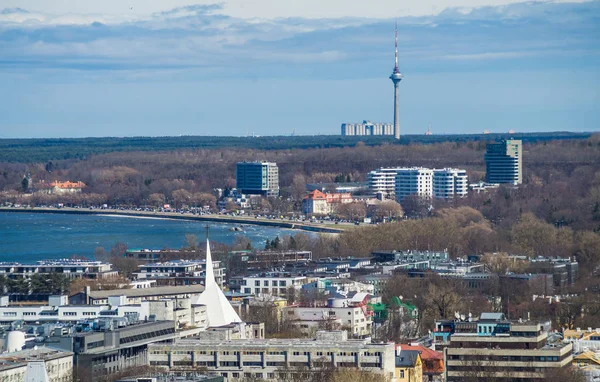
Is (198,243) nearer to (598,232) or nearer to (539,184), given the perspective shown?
(598,232)

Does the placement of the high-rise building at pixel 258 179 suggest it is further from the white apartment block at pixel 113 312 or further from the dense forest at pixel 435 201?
the white apartment block at pixel 113 312

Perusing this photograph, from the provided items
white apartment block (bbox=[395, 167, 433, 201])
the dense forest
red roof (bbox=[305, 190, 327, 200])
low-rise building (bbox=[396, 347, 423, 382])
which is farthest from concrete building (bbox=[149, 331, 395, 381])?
white apartment block (bbox=[395, 167, 433, 201])

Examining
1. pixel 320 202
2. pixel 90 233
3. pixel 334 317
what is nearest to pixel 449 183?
pixel 320 202

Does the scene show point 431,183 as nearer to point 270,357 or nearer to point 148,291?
point 148,291

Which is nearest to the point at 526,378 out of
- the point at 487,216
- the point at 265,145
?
the point at 487,216

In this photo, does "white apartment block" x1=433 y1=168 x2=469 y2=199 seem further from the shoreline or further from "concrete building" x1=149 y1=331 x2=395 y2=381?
"concrete building" x1=149 y1=331 x2=395 y2=381

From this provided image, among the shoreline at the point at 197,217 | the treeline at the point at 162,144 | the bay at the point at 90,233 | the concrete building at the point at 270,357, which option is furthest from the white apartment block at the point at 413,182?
the concrete building at the point at 270,357
